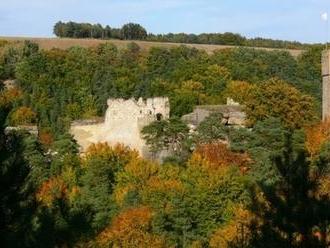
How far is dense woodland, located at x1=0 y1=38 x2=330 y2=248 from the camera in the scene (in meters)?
12.8

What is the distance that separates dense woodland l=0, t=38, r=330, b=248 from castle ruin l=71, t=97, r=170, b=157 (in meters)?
0.99

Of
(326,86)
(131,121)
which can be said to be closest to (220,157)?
(326,86)

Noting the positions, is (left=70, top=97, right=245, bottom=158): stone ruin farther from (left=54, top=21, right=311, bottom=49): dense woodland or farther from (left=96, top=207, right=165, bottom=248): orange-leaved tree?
(left=54, top=21, right=311, bottom=49): dense woodland

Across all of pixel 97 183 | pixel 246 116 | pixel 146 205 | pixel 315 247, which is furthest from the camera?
pixel 246 116

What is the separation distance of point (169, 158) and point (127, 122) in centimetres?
437

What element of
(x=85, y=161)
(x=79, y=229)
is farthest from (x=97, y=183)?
(x=79, y=229)

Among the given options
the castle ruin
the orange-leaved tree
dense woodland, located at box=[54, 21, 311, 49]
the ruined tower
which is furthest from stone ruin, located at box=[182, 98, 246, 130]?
dense woodland, located at box=[54, 21, 311, 49]

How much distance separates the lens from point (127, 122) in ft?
142

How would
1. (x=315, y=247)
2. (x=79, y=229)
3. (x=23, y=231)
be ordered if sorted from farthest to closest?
(x=79, y=229), (x=23, y=231), (x=315, y=247)

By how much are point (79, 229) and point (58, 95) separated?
4585cm

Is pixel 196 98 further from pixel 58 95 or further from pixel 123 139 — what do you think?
pixel 123 139

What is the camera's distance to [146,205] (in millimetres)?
34625

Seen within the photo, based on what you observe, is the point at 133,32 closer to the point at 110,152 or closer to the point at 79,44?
the point at 79,44

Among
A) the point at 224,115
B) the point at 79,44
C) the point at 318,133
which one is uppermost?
the point at 79,44
